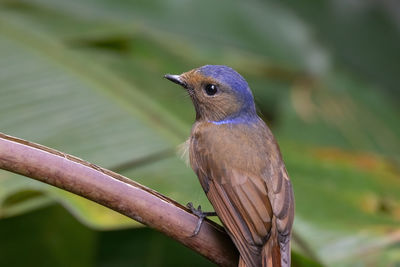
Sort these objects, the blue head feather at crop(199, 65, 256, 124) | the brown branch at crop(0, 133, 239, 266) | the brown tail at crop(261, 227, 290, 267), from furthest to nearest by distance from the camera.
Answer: the blue head feather at crop(199, 65, 256, 124)
the brown tail at crop(261, 227, 290, 267)
the brown branch at crop(0, 133, 239, 266)

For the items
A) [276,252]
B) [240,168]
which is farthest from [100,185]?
[240,168]

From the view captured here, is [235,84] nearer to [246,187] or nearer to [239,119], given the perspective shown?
[239,119]

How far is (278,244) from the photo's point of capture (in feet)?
7.23

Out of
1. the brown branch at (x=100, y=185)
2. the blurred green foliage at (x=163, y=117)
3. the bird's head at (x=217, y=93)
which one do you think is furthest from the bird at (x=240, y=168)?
the brown branch at (x=100, y=185)

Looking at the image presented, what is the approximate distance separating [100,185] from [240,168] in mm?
881

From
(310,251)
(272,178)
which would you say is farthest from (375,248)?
(272,178)

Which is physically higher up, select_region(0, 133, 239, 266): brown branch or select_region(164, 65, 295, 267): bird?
select_region(164, 65, 295, 267): bird

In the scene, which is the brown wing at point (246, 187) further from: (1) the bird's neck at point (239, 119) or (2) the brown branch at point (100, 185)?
(2) the brown branch at point (100, 185)

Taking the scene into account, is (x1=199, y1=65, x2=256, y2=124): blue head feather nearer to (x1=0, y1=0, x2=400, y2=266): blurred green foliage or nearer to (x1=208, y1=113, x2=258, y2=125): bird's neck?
(x1=208, y1=113, x2=258, y2=125): bird's neck

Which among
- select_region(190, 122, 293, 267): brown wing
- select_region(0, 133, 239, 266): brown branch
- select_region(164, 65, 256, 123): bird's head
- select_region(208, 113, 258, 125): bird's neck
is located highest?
select_region(164, 65, 256, 123): bird's head

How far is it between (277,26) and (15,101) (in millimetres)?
2594

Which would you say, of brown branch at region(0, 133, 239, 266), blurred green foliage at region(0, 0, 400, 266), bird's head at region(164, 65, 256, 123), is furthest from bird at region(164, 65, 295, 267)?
brown branch at region(0, 133, 239, 266)

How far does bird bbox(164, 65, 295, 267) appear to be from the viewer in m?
2.20

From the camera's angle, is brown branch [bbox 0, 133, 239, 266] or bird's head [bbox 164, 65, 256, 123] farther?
bird's head [bbox 164, 65, 256, 123]
